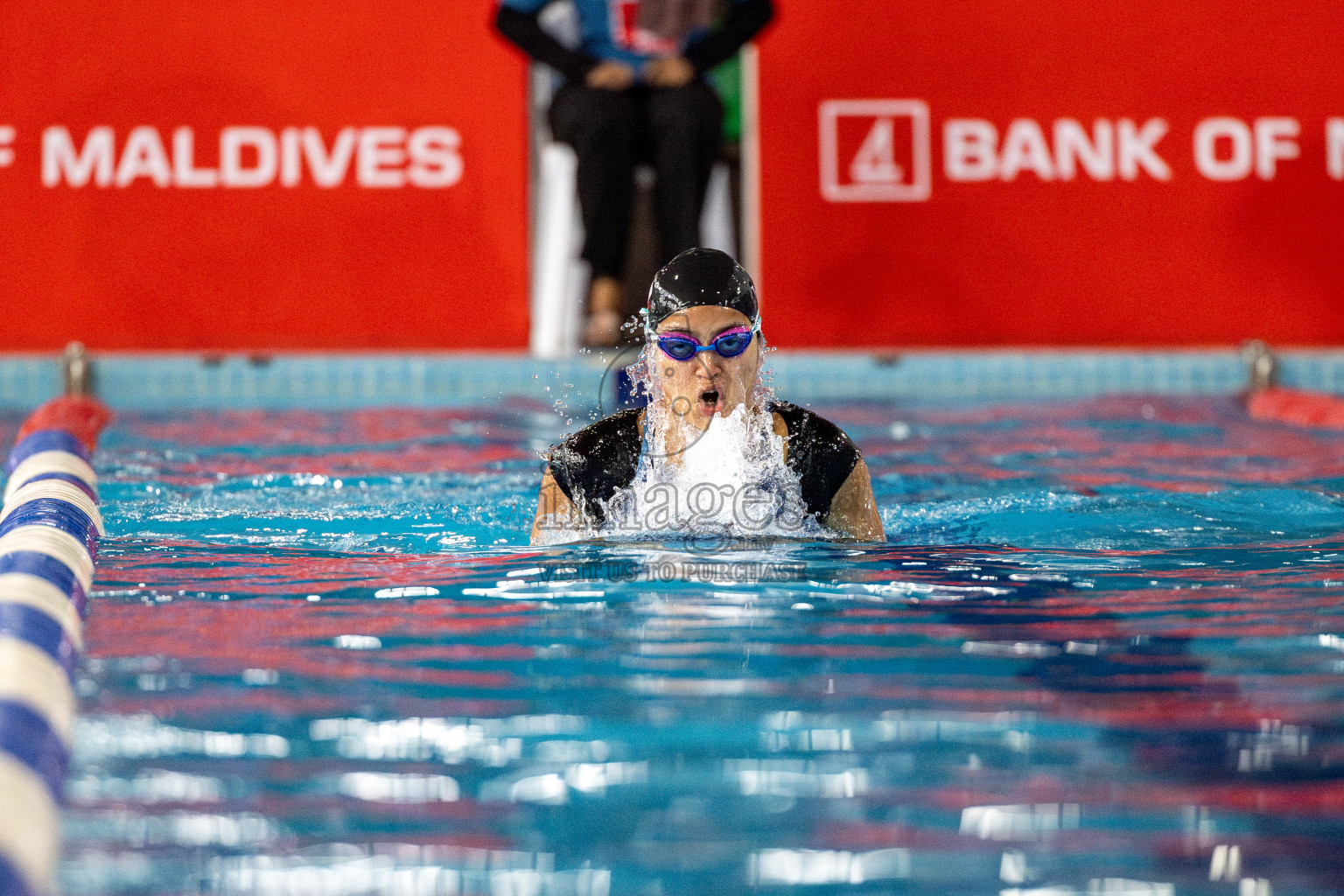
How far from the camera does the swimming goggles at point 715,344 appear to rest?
2.88 metres

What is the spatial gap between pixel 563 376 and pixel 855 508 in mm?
3469

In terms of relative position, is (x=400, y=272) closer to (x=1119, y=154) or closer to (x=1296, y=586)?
(x=1119, y=154)

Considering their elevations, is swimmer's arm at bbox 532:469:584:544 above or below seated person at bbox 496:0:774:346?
below

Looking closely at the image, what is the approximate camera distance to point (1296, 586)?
2.81 m

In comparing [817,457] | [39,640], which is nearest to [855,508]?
[817,457]

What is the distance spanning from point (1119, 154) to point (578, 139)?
8.01ft

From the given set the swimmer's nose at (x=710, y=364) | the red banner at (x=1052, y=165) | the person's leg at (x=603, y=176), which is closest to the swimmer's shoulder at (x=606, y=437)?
the swimmer's nose at (x=710, y=364)

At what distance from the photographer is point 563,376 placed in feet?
21.3

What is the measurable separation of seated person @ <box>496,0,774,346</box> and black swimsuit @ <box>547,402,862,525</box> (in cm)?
294

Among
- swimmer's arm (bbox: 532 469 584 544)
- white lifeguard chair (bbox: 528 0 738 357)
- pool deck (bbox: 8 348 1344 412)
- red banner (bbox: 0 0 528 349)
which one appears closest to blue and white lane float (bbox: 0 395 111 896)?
swimmer's arm (bbox: 532 469 584 544)

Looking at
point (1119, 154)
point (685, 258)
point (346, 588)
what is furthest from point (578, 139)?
point (346, 588)

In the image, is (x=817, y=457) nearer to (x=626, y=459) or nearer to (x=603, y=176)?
(x=626, y=459)

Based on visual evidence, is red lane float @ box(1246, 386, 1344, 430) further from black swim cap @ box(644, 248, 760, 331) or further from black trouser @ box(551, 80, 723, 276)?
black swim cap @ box(644, 248, 760, 331)

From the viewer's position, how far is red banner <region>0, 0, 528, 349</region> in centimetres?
675
